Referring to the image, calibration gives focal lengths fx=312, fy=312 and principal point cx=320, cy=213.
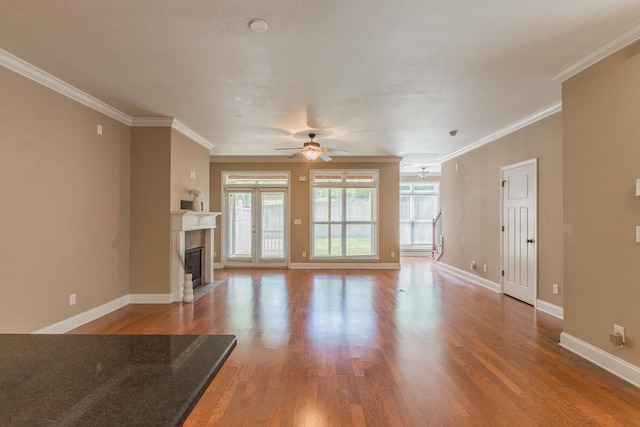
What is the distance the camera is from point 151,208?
458 cm

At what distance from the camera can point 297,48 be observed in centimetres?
264

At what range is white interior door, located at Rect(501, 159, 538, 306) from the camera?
4.59 meters

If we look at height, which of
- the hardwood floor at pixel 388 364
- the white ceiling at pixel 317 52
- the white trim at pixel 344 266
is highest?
the white ceiling at pixel 317 52

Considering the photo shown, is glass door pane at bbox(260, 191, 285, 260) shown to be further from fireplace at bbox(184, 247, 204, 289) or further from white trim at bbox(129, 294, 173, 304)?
white trim at bbox(129, 294, 173, 304)

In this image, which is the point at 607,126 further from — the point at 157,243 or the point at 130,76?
the point at 157,243

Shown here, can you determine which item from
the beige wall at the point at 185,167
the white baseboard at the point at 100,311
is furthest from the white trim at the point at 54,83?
the white baseboard at the point at 100,311

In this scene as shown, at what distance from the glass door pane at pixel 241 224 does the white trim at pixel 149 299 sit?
121 inches

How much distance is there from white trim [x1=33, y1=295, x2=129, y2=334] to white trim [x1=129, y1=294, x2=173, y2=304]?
9 cm

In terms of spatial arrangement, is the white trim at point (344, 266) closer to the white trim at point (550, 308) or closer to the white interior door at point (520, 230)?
the white interior door at point (520, 230)

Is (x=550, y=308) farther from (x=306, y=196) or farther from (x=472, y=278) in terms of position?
(x=306, y=196)

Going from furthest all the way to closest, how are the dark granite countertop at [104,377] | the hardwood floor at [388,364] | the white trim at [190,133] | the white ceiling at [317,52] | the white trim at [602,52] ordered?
the white trim at [190,133]
the white trim at [602,52]
the white ceiling at [317,52]
the hardwood floor at [388,364]
the dark granite countertop at [104,377]

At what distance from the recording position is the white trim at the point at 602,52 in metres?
2.40

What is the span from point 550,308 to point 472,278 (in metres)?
2.06

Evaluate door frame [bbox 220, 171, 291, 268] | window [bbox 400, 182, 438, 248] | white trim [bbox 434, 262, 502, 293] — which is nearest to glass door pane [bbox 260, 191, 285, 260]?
door frame [bbox 220, 171, 291, 268]
